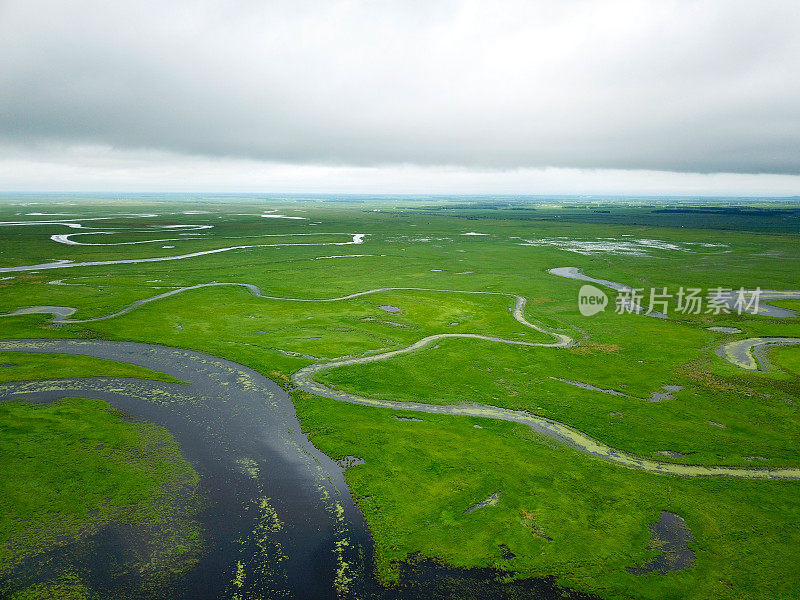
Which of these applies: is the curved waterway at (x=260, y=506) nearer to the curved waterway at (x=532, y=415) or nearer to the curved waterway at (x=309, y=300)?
the curved waterway at (x=532, y=415)

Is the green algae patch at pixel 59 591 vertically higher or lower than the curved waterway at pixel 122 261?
lower

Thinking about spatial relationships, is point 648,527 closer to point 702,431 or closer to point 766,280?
point 702,431

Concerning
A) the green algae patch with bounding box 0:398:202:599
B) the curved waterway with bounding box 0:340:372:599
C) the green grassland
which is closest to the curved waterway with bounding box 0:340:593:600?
the curved waterway with bounding box 0:340:372:599

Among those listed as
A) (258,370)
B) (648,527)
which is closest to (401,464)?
(648,527)

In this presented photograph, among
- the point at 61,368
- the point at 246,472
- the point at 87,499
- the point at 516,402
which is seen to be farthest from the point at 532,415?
the point at 61,368

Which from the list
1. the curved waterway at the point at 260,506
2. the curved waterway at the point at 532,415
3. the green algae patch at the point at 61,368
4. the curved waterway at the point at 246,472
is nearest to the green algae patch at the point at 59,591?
the curved waterway at the point at 260,506

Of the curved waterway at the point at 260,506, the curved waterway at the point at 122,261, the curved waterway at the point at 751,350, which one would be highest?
the curved waterway at the point at 122,261

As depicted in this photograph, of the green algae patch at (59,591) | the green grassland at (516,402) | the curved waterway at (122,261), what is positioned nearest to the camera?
Result: the green algae patch at (59,591)

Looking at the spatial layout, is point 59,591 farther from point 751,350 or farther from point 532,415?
→ point 751,350
